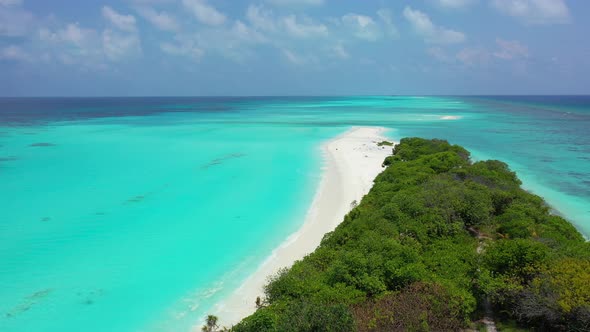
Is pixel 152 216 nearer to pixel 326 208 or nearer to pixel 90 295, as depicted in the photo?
pixel 90 295

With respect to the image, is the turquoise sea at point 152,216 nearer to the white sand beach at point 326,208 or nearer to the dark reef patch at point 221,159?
the dark reef patch at point 221,159

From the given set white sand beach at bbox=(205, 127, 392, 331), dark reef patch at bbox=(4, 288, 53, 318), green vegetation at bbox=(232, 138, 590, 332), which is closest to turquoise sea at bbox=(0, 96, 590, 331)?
dark reef patch at bbox=(4, 288, 53, 318)

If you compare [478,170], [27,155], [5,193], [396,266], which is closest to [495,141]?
[478,170]

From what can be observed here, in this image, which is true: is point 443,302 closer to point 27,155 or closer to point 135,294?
point 135,294

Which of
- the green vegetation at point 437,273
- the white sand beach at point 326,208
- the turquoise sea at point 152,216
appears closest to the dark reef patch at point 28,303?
the turquoise sea at point 152,216

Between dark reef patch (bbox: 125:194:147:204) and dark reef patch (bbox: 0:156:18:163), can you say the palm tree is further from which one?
dark reef patch (bbox: 0:156:18:163)

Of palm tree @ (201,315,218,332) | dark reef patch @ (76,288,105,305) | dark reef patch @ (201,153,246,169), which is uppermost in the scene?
dark reef patch @ (201,153,246,169)

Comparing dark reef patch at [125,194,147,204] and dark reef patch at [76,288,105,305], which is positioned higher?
dark reef patch at [125,194,147,204]
